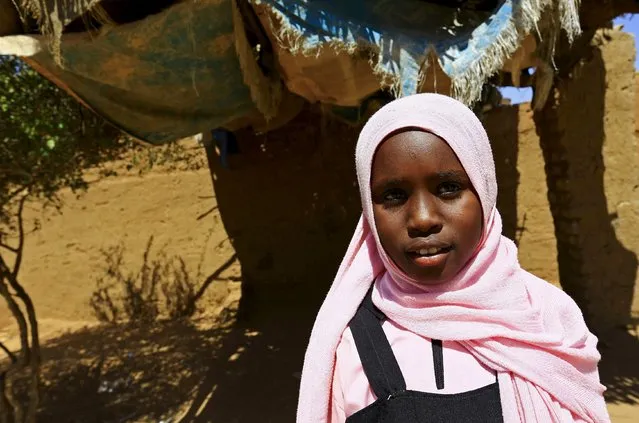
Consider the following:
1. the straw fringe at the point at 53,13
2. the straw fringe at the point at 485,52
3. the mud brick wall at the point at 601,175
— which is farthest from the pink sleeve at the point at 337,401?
the mud brick wall at the point at 601,175

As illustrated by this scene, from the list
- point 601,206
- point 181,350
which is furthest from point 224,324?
point 601,206

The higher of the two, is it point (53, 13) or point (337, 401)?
point (53, 13)

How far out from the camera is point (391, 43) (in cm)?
220

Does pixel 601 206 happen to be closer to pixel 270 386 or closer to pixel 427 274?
pixel 270 386

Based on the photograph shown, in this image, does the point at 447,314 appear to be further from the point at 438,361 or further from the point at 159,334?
the point at 159,334

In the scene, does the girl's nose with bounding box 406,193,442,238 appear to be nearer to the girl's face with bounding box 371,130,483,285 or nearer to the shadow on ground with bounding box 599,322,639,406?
the girl's face with bounding box 371,130,483,285

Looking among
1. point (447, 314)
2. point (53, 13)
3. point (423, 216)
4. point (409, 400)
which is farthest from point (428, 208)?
point (53, 13)

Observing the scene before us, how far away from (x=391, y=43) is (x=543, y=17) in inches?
30.2

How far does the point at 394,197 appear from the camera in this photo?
1.03 meters

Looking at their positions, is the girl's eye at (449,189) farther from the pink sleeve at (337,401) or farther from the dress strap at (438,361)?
the pink sleeve at (337,401)

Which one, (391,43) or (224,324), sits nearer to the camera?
(391,43)

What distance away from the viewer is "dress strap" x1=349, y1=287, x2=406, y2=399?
0.99 metres

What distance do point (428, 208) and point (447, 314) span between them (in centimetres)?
22

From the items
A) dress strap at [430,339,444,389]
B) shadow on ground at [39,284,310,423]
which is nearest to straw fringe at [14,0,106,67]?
dress strap at [430,339,444,389]
